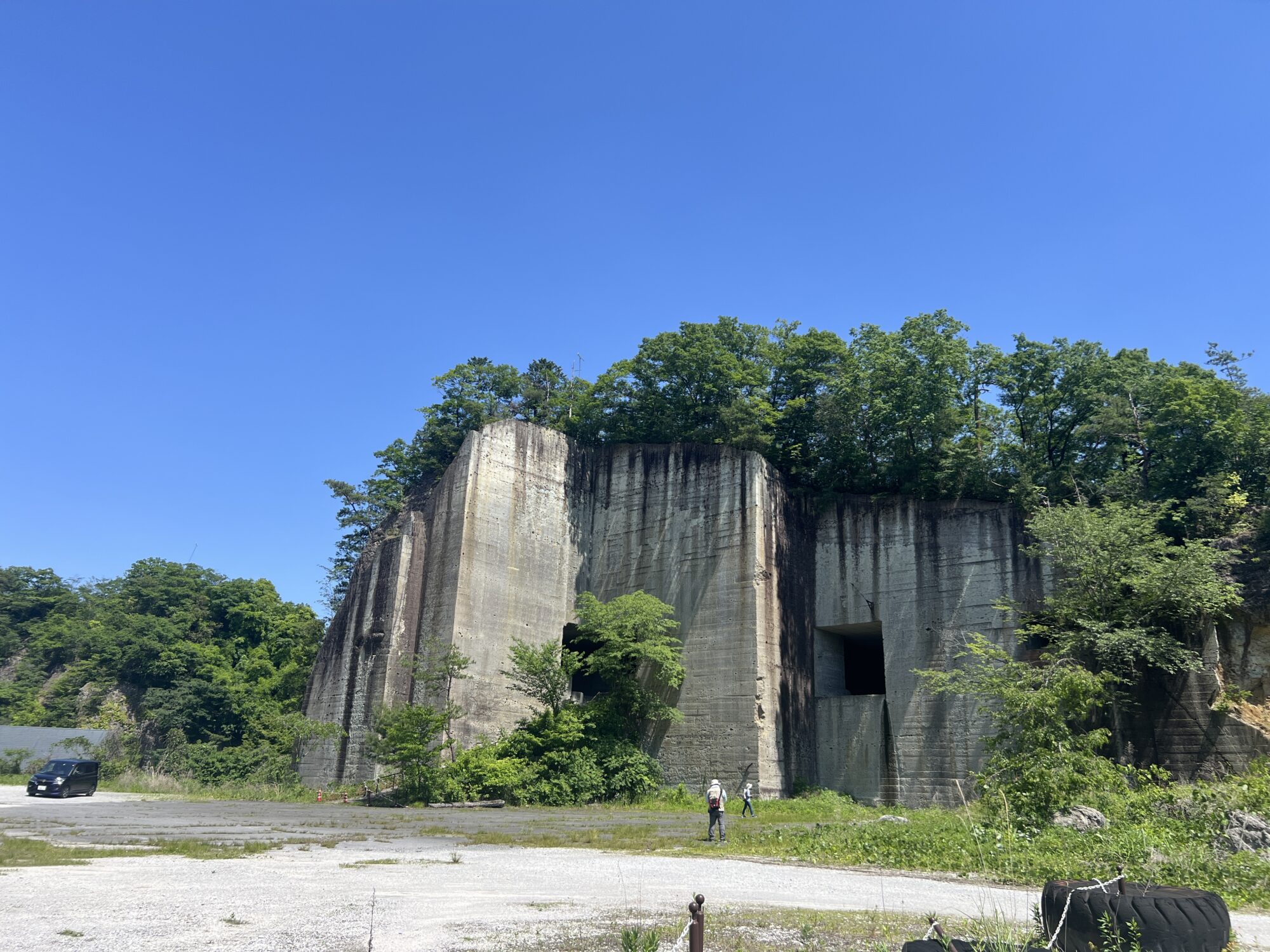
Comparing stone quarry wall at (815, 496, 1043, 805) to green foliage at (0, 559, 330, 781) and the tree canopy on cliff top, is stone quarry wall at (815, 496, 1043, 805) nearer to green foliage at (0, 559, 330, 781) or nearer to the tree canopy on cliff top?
the tree canopy on cliff top

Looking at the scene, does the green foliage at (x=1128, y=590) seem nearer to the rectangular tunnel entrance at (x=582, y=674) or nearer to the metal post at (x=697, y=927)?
the rectangular tunnel entrance at (x=582, y=674)

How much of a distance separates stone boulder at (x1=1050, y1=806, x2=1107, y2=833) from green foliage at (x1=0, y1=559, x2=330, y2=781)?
32.0m

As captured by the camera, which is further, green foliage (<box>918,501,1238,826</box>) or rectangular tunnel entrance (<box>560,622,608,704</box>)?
rectangular tunnel entrance (<box>560,622,608,704</box>)

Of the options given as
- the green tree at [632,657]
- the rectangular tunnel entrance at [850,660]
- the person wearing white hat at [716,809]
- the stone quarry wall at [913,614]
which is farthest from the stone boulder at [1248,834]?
the green tree at [632,657]

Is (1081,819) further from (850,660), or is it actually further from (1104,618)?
(850,660)

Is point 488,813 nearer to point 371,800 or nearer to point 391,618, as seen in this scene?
point 371,800

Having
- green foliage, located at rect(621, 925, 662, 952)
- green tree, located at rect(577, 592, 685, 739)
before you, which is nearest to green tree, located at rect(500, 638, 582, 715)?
green tree, located at rect(577, 592, 685, 739)

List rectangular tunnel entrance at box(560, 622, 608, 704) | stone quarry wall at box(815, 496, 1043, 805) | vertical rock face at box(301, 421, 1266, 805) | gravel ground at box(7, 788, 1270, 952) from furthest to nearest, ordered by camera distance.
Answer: rectangular tunnel entrance at box(560, 622, 608, 704) < vertical rock face at box(301, 421, 1266, 805) < stone quarry wall at box(815, 496, 1043, 805) < gravel ground at box(7, 788, 1270, 952)

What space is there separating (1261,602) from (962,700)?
7.99 meters

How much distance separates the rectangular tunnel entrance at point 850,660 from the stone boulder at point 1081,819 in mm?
15518

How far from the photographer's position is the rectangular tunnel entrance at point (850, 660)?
3073cm

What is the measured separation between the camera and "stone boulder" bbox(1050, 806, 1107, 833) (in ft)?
41.0

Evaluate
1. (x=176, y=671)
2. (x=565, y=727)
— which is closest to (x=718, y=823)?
(x=565, y=727)

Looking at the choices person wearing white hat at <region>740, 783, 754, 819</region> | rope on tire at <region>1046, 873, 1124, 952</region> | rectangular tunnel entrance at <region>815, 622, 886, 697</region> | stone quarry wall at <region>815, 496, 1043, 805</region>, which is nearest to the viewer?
rope on tire at <region>1046, 873, 1124, 952</region>
